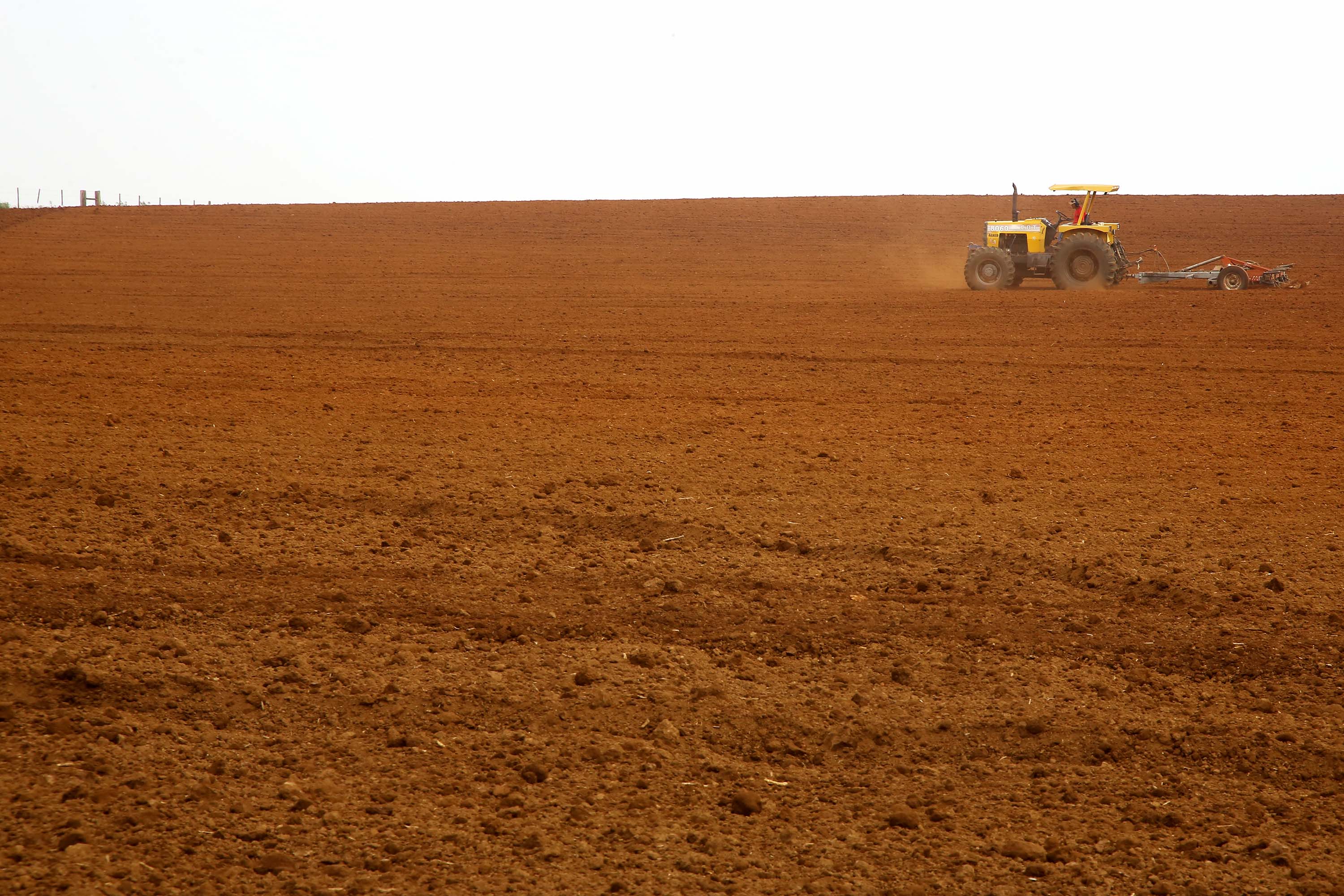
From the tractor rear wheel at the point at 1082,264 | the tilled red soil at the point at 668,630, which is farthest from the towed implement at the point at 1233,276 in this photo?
the tilled red soil at the point at 668,630

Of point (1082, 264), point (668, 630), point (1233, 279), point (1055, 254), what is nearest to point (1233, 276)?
point (1233, 279)

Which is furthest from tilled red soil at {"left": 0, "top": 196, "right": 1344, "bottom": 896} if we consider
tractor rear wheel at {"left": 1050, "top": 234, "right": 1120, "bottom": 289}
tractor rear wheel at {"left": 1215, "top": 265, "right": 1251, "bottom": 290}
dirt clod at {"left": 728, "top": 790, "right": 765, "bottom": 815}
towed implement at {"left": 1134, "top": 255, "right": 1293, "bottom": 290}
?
tractor rear wheel at {"left": 1215, "top": 265, "right": 1251, "bottom": 290}

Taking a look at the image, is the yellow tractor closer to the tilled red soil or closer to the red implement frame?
the red implement frame

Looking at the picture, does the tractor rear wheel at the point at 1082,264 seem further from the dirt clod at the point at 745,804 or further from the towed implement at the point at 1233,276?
the dirt clod at the point at 745,804

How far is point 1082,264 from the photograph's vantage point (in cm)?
2092

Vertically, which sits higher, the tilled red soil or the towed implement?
the towed implement

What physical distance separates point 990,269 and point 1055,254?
1.27 meters

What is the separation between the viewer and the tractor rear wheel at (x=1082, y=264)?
20.6 m

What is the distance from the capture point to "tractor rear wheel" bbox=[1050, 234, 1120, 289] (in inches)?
810

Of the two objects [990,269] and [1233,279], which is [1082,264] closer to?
[990,269]

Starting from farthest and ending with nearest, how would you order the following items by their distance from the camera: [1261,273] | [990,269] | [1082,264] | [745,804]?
[990,269]
[1082,264]
[1261,273]
[745,804]

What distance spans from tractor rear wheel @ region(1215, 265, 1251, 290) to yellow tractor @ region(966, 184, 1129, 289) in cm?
175

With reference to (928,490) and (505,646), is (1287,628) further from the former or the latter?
(505,646)

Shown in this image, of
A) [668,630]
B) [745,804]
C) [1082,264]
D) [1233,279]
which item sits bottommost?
[745,804]
